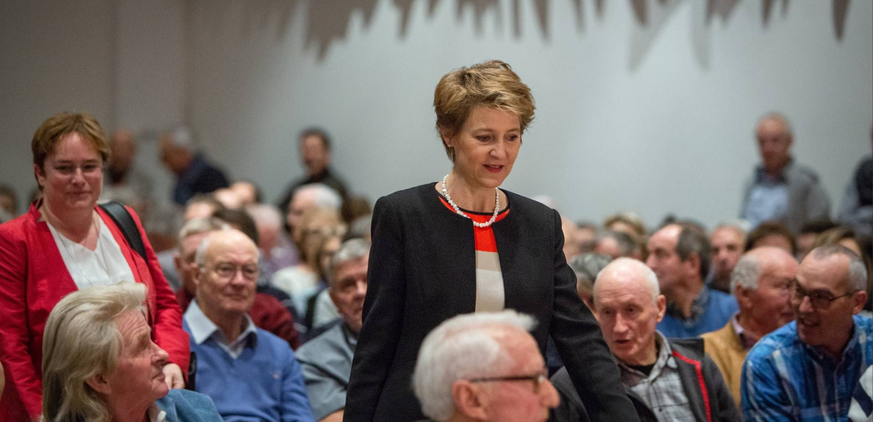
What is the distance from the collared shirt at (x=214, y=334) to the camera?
133 inches

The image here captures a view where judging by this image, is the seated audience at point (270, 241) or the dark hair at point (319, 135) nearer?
the seated audience at point (270, 241)

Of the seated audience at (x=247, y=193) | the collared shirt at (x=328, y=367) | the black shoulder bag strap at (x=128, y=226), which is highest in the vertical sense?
the black shoulder bag strap at (x=128, y=226)

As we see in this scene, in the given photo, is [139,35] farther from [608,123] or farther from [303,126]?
[608,123]

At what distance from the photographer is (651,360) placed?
3.09m

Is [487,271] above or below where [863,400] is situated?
above

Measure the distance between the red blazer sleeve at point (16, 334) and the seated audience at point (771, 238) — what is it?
11.0ft

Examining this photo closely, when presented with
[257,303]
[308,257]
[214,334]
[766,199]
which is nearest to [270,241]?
[308,257]

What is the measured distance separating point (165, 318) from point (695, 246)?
2482 mm

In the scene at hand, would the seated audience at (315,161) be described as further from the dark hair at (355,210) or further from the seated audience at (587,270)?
the seated audience at (587,270)

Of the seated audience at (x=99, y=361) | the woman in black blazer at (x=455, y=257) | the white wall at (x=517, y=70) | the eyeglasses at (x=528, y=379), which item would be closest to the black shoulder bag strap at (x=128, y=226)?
the seated audience at (x=99, y=361)

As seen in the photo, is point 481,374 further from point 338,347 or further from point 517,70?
point 517,70

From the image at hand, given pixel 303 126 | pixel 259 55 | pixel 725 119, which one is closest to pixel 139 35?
pixel 259 55

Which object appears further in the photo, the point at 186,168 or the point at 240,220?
the point at 186,168

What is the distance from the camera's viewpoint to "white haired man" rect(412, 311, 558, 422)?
1.82 metres
